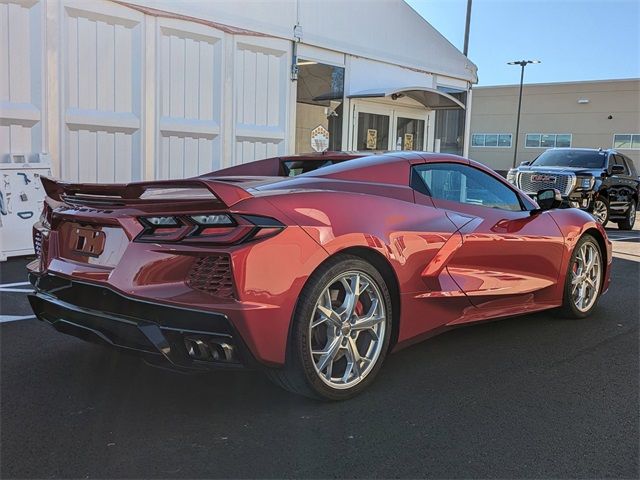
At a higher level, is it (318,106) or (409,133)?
(318,106)

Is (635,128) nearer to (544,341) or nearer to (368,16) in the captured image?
(368,16)

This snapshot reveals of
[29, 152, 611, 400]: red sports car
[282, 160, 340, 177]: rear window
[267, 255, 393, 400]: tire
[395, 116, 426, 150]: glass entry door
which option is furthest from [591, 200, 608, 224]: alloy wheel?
[267, 255, 393, 400]: tire

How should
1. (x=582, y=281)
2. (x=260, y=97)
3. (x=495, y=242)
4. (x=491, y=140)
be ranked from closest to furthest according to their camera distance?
(x=495, y=242)
(x=582, y=281)
(x=260, y=97)
(x=491, y=140)

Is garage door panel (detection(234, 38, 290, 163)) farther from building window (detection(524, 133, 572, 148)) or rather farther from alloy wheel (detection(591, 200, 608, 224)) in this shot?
building window (detection(524, 133, 572, 148))

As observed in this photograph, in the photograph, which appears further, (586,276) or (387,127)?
(387,127)

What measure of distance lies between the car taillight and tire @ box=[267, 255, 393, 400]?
398 mm

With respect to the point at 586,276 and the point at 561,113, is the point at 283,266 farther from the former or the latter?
the point at 561,113

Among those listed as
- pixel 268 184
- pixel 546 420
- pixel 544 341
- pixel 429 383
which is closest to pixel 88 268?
pixel 268 184

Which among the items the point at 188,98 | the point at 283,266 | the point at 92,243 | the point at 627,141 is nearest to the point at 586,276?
the point at 283,266

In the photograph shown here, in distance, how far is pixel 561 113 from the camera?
4147 centimetres

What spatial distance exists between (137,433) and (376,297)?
1.46 m

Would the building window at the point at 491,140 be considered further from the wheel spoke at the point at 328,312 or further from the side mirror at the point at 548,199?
the wheel spoke at the point at 328,312

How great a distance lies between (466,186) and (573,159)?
1152 centimetres

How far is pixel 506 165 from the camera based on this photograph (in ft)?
146
